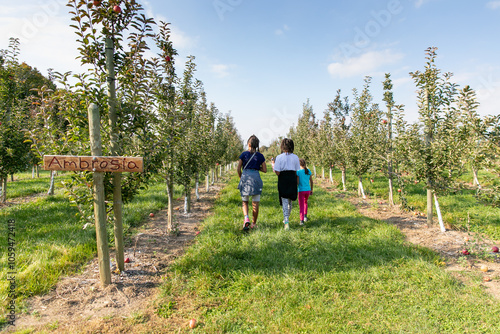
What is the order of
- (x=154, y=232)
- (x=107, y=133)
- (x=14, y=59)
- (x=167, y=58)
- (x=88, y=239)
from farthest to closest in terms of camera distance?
1. (x=14, y=59)
2. (x=154, y=232)
3. (x=167, y=58)
4. (x=88, y=239)
5. (x=107, y=133)

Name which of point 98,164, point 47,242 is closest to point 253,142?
point 98,164

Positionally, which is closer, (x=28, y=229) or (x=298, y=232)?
(x=298, y=232)

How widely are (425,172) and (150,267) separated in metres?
6.45

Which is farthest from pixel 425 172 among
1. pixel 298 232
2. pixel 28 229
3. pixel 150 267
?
pixel 28 229

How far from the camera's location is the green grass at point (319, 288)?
114 inches

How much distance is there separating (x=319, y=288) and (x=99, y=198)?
10.6 feet

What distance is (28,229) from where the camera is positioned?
602 cm

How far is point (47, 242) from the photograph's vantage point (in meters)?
5.18

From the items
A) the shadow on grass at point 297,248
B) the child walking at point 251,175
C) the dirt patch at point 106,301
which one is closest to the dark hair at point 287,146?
the child walking at point 251,175

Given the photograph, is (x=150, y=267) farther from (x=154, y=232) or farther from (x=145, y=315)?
(x=154, y=232)

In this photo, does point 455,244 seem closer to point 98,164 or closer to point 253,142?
point 253,142

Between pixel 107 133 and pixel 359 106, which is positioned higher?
pixel 359 106

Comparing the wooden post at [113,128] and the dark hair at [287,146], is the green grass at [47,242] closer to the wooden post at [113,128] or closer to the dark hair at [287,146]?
the wooden post at [113,128]

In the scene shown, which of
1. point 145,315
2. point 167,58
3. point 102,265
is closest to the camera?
point 145,315
